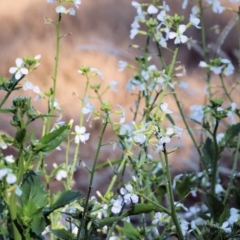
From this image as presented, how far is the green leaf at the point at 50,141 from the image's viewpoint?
49cm

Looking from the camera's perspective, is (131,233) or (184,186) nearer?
(131,233)

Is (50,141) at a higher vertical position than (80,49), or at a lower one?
lower

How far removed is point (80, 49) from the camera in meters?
1.12

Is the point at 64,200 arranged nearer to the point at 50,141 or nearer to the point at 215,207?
the point at 50,141

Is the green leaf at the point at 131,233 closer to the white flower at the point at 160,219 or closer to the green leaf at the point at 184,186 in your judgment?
the white flower at the point at 160,219

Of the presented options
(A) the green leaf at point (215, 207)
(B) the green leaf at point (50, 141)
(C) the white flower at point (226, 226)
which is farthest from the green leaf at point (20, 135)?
(A) the green leaf at point (215, 207)

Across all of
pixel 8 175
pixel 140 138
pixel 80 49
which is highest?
pixel 80 49

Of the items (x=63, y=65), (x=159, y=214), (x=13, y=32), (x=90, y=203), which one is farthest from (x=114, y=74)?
(x=90, y=203)

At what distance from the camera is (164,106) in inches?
23.0

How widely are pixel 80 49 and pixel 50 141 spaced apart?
0.65 metres

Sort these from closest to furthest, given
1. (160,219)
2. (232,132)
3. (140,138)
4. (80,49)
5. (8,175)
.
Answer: (8,175), (140,138), (160,219), (232,132), (80,49)

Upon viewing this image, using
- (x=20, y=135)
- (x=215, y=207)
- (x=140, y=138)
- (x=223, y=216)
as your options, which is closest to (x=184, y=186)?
(x=215, y=207)

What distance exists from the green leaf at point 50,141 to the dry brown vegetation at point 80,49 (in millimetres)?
569

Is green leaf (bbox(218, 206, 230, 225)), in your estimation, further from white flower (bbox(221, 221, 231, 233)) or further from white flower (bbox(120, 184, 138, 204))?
white flower (bbox(120, 184, 138, 204))
